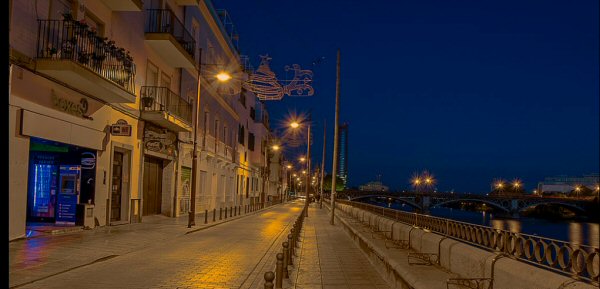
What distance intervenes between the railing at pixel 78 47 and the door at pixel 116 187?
395 cm

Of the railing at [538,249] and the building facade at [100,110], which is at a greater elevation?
the building facade at [100,110]

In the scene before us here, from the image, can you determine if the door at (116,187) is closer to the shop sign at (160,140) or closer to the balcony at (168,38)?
the shop sign at (160,140)

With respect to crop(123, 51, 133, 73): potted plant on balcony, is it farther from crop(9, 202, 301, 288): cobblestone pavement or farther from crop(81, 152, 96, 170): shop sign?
crop(9, 202, 301, 288): cobblestone pavement

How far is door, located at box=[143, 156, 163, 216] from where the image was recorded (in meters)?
26.6

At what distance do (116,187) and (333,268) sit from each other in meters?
12.2

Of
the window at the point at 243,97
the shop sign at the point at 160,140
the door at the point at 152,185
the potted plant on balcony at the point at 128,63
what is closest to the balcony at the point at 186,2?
the shop sign at the point at 160,140

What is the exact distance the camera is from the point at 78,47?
16.7 m

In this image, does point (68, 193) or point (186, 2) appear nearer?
point (68, 193)

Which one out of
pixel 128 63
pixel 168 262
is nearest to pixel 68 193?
pixel 128 63

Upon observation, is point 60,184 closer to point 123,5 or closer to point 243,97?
point 123,5

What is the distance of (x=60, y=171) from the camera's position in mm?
19312

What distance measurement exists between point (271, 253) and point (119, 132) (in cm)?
827

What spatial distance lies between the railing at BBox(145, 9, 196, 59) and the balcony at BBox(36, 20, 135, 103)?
552cm

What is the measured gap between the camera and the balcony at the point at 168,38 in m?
24.6
